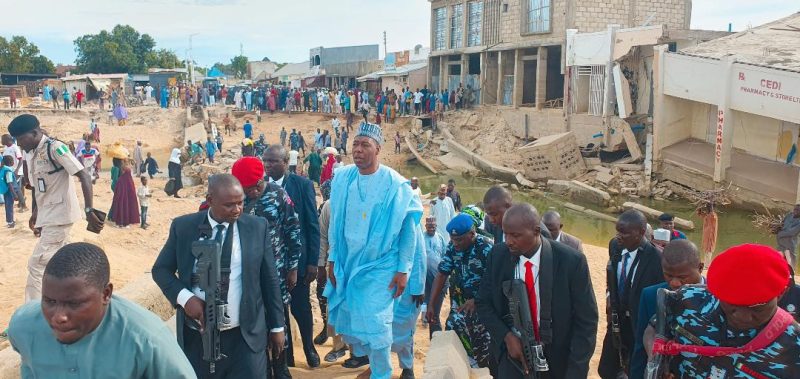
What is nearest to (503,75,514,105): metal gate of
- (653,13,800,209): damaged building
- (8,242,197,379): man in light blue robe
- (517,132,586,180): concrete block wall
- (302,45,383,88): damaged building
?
(517,132,586,180): concrete block wall

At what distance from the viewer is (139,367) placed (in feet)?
6.90

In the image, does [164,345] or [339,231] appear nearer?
[164,345]

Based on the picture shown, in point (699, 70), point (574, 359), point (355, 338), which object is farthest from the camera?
point (699, 70)

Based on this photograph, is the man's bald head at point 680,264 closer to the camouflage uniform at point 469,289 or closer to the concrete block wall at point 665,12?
the camouflage uniform at point 469,289

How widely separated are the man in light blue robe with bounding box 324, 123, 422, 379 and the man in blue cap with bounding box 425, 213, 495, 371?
0.30m

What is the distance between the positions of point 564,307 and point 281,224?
2016 mm

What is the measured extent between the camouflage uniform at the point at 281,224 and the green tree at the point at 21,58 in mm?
55949

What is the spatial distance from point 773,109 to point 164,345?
52.3 feet

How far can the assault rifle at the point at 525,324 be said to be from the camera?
10.7 feet

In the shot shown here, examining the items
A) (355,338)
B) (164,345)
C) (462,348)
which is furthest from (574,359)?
(164,345)

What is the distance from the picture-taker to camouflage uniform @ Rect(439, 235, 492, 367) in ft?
14.3

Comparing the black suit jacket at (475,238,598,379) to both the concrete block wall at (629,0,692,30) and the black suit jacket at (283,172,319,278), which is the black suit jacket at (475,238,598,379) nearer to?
the black suit jacket at (283,172,319,278)

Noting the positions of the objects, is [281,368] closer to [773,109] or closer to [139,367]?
[139,367]

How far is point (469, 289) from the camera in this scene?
439cm
